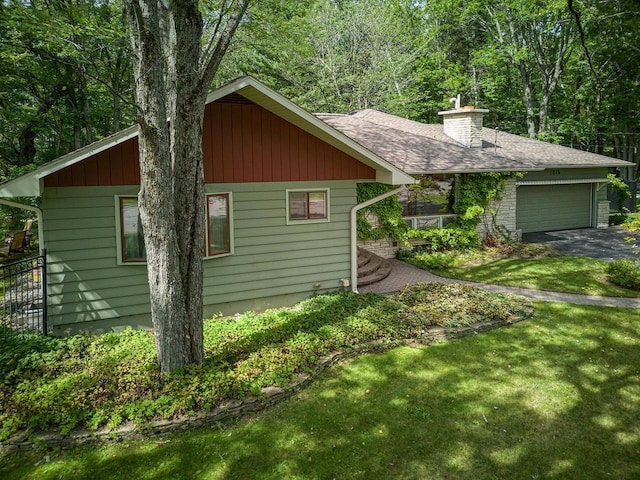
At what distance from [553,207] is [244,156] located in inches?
663

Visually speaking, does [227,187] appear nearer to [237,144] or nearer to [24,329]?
[237,144]

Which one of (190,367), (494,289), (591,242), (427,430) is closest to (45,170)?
(190,367)

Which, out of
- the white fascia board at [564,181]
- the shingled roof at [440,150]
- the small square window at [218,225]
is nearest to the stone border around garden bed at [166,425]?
the small square window at [218,225]

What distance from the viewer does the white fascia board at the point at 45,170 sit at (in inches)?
279

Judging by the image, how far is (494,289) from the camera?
39.0 ft

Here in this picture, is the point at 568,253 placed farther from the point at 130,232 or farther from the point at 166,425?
the point at 166,425

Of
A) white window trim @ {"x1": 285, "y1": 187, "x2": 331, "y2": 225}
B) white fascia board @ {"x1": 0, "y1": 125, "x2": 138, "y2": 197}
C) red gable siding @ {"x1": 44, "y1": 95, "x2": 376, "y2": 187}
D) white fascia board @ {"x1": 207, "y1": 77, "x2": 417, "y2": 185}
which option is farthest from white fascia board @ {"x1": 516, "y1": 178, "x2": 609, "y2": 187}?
white fascia board @ {"x1": 0, "y1": 125, "x2": 138, "y2": 197}

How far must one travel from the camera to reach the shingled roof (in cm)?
1589

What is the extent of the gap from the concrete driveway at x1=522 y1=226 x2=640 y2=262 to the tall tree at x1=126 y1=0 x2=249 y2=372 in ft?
47.5

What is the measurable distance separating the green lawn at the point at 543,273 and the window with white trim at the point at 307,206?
199 inches

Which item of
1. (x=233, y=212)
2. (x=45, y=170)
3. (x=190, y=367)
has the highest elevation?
(x=45, y=170)

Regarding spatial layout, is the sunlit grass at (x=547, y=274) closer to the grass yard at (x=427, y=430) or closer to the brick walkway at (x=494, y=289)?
the brick walkway at (x=494, y=289)

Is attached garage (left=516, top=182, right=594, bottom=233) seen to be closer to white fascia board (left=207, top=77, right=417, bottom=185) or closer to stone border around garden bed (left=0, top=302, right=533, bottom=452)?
white fascia board (left=207, top=77, right=417, bottom=185)

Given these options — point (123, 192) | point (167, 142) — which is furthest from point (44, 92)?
point (167, 142)
